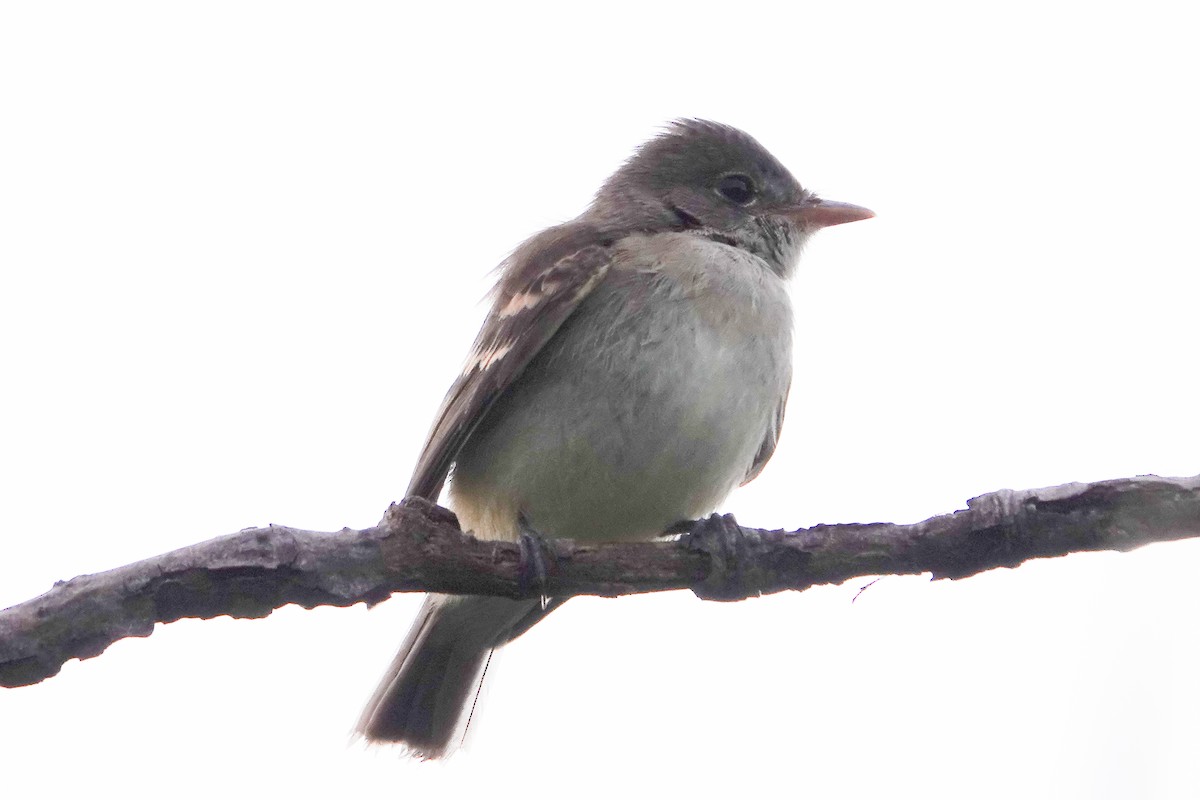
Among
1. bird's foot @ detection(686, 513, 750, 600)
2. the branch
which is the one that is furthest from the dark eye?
the branch

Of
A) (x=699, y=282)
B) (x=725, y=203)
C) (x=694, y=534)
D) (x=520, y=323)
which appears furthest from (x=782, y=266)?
(x=694, y=534)

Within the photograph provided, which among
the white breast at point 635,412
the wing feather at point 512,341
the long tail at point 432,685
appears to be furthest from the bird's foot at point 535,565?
the long tail at point 432,685

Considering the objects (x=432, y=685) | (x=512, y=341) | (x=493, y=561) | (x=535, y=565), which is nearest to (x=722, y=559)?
(x=535, y=565)

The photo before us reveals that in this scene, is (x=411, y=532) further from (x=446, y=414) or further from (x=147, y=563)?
(x=446, y=414)

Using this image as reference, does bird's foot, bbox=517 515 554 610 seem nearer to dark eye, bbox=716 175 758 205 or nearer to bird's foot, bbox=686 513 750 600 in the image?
→ bird's foot, bbox=686 513 750 600

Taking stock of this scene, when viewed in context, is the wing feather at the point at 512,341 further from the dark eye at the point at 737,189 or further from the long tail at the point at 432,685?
the dark eye at the point at 737,189

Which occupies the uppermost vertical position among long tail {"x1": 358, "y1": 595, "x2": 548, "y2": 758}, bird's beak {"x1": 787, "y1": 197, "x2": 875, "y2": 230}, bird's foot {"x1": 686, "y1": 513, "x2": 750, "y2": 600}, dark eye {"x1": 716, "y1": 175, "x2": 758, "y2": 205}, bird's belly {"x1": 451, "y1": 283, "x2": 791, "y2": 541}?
dark eye {"x1": 716, "y1": 175, "x2": 758, "y2": 205}

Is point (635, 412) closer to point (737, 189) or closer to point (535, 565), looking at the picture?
point (535, 565)
